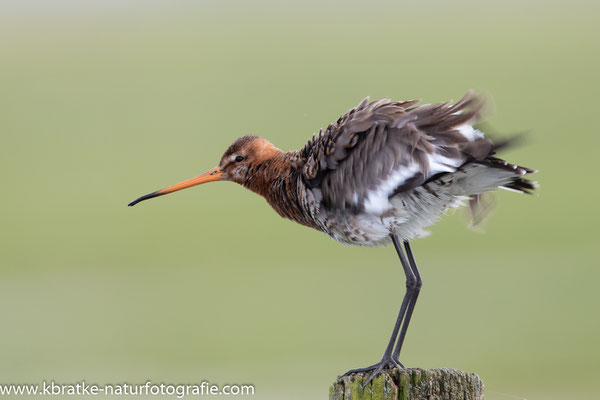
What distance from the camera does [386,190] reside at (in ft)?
23.2

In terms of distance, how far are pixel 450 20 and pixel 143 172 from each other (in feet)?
83.2

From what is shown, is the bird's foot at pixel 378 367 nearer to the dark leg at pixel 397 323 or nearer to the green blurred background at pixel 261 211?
the dark leg at pixel 397 323

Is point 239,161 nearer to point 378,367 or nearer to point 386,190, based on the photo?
point 386,190

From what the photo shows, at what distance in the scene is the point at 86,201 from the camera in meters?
29.2

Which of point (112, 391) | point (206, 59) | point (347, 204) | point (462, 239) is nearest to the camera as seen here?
point (347, 204)

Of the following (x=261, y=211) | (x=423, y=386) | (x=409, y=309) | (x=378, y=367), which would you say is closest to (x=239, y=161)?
(x=409, y=309)

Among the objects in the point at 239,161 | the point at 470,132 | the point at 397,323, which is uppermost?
the point at 239,161

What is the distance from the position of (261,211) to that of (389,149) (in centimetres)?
2156

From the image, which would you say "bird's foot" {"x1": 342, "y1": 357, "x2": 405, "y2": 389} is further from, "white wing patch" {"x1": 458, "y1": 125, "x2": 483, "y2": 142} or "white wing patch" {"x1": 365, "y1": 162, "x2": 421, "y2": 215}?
"white wing patch" {"x1": 458, "y1": 125, "x2": 483, "y2": 142}

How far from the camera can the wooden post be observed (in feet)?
19.3

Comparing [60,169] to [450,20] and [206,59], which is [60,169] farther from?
[450,20]

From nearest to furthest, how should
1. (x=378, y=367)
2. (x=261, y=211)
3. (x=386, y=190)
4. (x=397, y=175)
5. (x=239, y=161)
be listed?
(x=378, y=367) → (x=397, y=175) → (x=386, y=190) → (x=239, y=161) → (x=261, y=211)

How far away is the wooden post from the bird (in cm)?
11

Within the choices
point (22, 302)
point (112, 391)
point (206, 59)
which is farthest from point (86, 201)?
point (112, 391)
